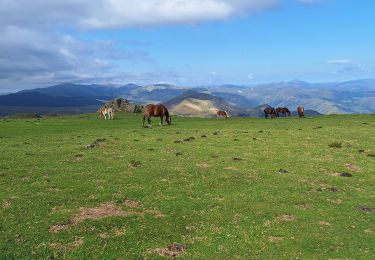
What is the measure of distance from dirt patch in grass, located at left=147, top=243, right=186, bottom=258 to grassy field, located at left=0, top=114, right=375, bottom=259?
38 millimetres

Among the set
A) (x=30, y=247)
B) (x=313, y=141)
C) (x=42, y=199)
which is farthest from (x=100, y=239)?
(x=313, y=141)

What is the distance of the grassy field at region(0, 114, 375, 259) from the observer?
15.0m

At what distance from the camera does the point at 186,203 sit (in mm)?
19719

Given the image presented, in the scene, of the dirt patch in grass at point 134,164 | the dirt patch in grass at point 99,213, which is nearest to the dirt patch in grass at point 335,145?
the dirt patch in grass at point 134,164

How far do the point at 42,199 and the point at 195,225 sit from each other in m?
7.82

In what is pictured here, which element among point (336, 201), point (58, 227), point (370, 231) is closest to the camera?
point (58, 227)

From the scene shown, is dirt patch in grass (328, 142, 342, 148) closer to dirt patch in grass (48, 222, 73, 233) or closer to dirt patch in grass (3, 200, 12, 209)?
dirt patch in grass (48, 222, 73, 233)

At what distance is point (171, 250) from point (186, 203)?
5.03 m

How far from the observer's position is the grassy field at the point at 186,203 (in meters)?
15.0

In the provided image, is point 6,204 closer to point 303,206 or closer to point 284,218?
point 284,218

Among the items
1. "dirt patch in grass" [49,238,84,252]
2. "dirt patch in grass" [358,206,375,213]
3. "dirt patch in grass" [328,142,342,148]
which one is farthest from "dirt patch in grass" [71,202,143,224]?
"dirt patch in grass" [328,142,342,148]

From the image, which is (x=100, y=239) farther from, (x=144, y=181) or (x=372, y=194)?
(x=372, y=194)

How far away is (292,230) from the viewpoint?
16781mm

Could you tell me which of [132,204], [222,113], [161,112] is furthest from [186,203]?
[222,113]
